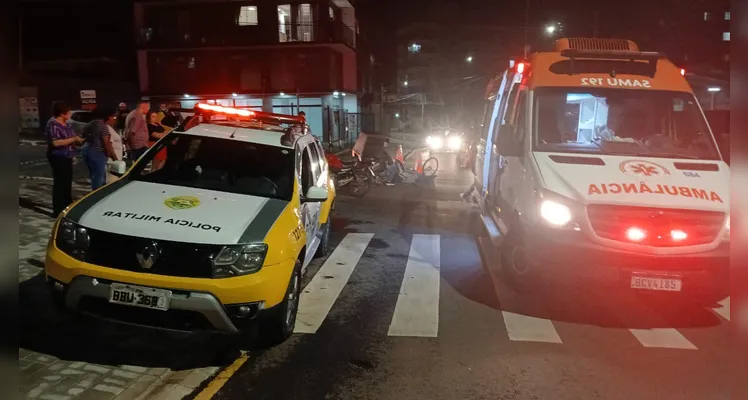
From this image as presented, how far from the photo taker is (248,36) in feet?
120

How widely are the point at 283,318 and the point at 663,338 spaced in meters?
3.64

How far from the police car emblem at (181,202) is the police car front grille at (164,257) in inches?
22.9

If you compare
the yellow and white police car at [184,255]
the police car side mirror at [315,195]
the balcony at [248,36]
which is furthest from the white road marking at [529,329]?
the balcony at [248,36]

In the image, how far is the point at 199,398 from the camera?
13.6 ft

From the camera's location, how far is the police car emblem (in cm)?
506

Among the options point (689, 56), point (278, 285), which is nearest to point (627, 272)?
point (278, 285)

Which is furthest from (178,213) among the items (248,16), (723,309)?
(248,16)

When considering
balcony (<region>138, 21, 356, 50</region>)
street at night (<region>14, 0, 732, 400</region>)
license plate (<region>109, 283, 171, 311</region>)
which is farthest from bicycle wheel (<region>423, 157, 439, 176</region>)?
balcony (<region>138, 21, 356, 50</region>)

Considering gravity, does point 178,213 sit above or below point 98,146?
below

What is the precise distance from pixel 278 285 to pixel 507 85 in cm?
558

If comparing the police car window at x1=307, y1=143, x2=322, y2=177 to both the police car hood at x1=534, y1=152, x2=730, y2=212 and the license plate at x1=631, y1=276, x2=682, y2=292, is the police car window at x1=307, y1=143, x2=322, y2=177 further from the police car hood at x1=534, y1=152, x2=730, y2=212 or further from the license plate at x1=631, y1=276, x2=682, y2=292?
the license plate at x1=631, y1=276, x2=682, y2=292

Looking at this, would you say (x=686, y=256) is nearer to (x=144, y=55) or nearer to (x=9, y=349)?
(x=9, y=349)

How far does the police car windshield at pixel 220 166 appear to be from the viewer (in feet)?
19.3

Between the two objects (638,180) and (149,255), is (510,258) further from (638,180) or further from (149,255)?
(149,255)
